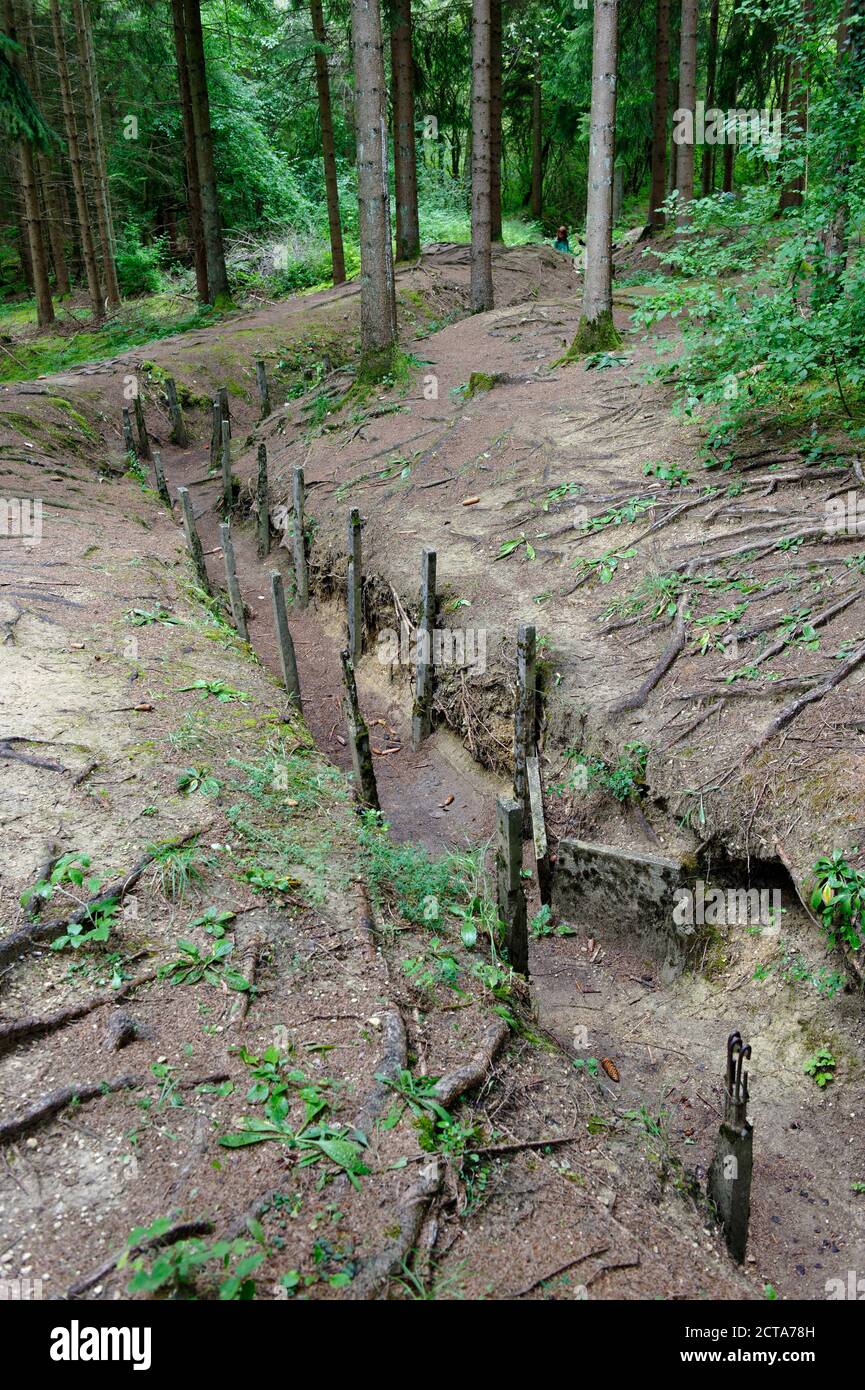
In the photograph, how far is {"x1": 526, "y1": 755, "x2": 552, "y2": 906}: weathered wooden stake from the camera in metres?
7.48

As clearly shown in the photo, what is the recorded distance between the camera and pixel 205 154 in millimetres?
20984

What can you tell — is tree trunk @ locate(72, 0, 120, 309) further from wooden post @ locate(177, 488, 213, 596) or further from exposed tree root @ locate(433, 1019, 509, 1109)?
exposed tree root @ locate(433, 1019, 509, 1109)

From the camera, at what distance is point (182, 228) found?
31.1m

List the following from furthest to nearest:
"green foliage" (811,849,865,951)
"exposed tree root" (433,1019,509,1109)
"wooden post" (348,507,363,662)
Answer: "wooden post" (348,507,363,662)
"green foliage" (811,849,865,951)
"exposed tree root" (433,1019,509,1109)

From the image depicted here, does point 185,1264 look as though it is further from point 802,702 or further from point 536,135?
point 536,135

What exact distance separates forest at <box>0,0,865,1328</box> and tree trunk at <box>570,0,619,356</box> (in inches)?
4.2

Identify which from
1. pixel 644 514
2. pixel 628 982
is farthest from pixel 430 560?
pixel 628 982

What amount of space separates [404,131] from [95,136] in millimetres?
8389

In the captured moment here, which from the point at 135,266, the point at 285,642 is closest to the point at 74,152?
the point at 135,266

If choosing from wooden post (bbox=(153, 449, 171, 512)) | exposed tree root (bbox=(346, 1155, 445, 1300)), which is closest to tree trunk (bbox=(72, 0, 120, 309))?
wooden post (bbox=(153, 449, 171, 512))

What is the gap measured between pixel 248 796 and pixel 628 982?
10.5ft

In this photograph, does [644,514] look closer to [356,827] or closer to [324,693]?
[324,693]

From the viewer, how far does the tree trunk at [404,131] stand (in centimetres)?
2041

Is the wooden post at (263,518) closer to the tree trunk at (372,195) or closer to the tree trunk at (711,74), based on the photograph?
the tree trunk at (372,195)
